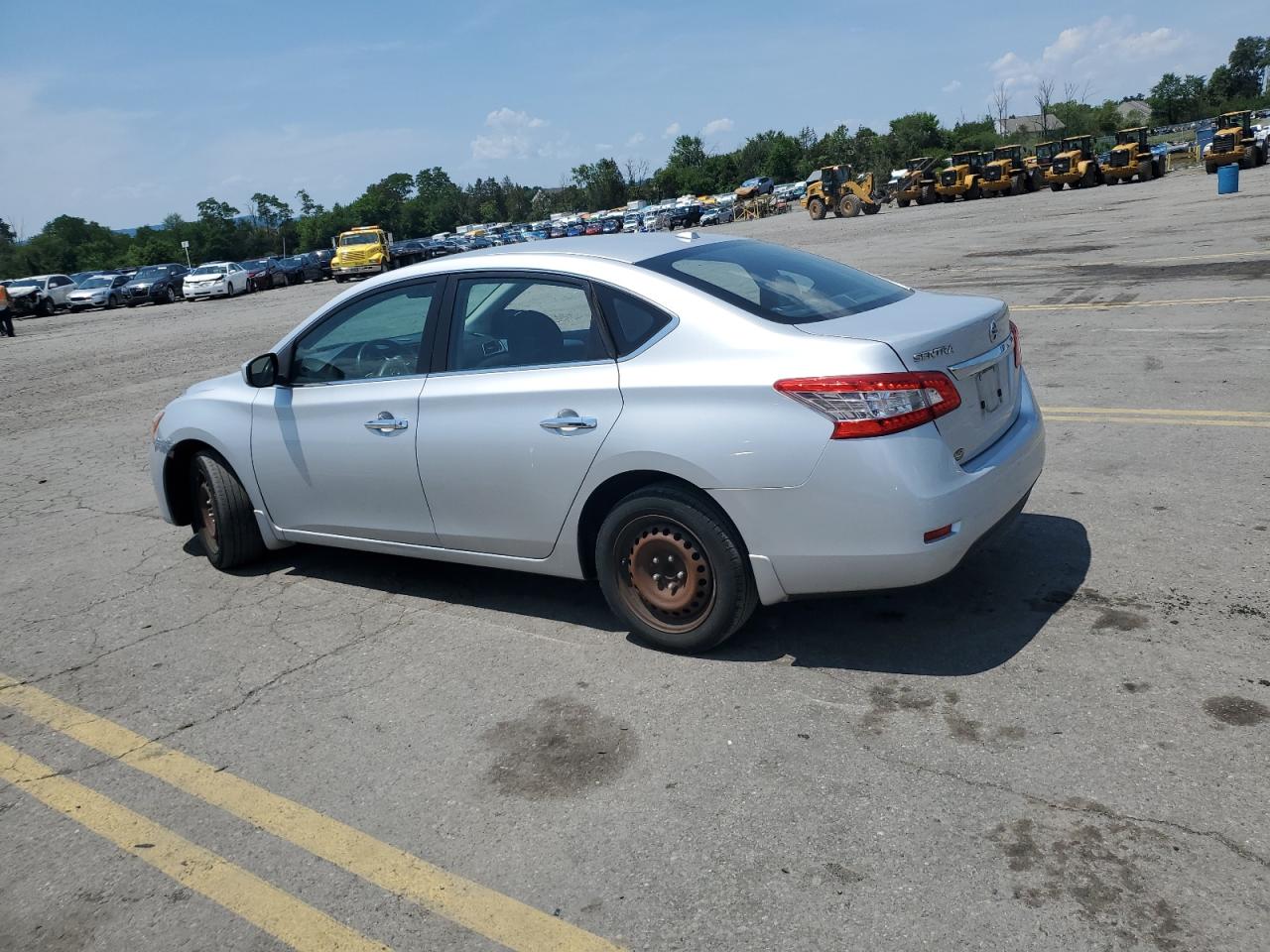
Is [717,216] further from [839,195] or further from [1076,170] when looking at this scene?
[1076,170]

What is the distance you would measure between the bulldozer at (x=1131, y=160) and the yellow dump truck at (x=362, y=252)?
30.4 m

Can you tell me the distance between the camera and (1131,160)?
43.6 meters

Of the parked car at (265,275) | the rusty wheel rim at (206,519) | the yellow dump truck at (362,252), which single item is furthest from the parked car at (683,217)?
the rusty wheel rim at (206,519)

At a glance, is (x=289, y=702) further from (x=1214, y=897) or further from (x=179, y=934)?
(x=1214, y=897)

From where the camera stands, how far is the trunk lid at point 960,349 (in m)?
3.83

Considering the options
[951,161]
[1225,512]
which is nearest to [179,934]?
[1225,512]

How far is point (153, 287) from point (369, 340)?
4548 cm

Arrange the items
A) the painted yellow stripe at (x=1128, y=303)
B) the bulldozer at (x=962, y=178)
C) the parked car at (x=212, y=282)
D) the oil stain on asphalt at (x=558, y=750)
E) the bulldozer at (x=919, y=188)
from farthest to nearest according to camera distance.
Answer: the bulldozer at (x=919, y=188), the bulldozer at (x=962, y=178), the parked car at (x=212, y=282), the painted yellow stripe at (x=1128, y=303), the oil stain on asphalt at (x=558, y=750)

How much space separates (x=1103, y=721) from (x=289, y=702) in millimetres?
3044

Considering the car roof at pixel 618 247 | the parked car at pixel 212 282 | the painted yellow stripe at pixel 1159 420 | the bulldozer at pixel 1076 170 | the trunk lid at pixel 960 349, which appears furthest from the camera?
the bulldozer at pixel 1076 170

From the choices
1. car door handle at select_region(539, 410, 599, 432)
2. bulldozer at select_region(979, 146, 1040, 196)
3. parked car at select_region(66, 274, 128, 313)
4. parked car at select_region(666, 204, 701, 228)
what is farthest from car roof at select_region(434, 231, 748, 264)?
parked car at select_region(666, 204, 701, 228)

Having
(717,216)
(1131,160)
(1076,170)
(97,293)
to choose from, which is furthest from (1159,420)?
(717,216)

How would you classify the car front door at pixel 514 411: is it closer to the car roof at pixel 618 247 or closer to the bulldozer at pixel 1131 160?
the car roof at pixel 618 247

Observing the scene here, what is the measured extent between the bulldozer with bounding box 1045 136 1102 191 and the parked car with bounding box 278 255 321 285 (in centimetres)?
3505
